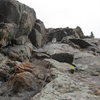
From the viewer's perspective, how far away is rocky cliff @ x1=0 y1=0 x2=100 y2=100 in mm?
11609

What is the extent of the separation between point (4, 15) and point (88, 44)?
1344cm

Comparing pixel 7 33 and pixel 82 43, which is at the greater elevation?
pixel 7 33

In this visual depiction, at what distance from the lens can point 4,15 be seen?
21.1 metres

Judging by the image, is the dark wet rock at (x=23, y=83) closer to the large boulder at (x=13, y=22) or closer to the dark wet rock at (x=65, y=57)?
the large boulder at (x=13, y=22)

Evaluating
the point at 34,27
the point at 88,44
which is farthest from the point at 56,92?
the point at 88,44

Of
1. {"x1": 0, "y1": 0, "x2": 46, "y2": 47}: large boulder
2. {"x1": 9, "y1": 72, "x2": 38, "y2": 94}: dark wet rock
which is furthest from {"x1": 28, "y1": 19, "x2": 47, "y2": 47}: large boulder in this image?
{"x1": 9, "y1": 72, "x2": 38, "y2": 94}: dark wet rock

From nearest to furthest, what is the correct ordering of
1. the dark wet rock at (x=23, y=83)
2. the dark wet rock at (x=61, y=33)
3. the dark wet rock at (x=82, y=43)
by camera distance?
the dark wet rock at (x=23, y=83) → the dark wet rock at (x=82, y=43) → the dark wet rock at (x=61, y=33)

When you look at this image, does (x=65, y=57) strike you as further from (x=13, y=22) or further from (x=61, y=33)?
(x=61, y=33)

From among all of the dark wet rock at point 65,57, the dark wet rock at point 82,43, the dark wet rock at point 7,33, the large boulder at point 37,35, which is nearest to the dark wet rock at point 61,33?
the dark wet rock at point 82,43

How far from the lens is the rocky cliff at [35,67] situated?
11609 millimetres

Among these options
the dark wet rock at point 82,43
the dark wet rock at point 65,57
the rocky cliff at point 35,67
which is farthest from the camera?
the dark wet rock at point 82,43

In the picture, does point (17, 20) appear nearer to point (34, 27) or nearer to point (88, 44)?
point (34, 27)

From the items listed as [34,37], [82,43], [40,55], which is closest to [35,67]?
[40,55]

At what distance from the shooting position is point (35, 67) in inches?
585
